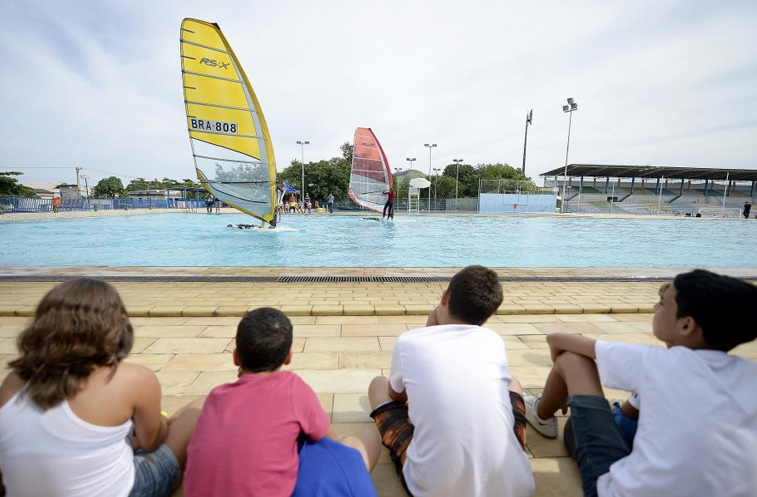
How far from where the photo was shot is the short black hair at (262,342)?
1540mm

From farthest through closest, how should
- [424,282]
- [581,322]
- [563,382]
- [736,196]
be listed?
[736,196] < [424,282] < [581,322] < [563,382]

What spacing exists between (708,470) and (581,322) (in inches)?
130

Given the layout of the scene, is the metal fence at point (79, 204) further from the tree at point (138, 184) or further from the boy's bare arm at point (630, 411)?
the tree at point (138, 184)

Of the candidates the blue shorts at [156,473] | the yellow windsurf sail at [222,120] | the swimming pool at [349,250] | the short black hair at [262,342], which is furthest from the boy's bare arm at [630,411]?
the yellow windsurf sail at [222,120]

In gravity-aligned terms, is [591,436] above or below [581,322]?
above

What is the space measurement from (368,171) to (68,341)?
1006 inches

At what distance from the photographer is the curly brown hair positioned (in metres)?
1.30

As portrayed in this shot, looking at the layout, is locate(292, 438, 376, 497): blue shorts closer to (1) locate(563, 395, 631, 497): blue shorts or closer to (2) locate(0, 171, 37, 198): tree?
(1) locate(563, 395, 631, 497): blue shorts

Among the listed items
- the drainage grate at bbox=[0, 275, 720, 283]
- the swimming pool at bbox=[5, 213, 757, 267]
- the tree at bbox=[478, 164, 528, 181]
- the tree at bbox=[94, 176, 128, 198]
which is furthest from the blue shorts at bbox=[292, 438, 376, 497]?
the tree at bbox=[94, 176, 128, 198]

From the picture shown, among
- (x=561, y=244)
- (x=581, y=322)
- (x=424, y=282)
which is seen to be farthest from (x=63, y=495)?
(x=561, y=244)

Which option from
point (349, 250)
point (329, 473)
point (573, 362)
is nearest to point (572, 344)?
point (573, 362)

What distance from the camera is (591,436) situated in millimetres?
1707

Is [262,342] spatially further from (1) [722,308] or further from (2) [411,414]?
(1) [722,308]

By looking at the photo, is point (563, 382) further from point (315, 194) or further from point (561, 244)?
point (315, 194)
